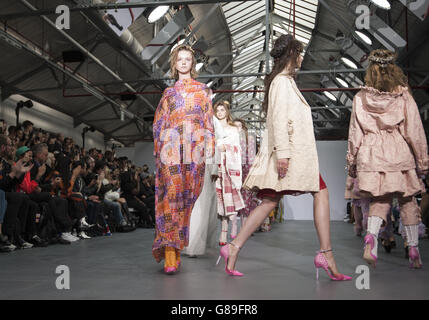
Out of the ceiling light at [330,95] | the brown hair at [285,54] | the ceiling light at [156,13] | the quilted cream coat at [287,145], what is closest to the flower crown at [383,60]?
the brown hair at [285,54]

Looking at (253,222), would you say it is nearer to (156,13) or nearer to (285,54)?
(285,54)

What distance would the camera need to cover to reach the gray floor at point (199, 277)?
204 cm

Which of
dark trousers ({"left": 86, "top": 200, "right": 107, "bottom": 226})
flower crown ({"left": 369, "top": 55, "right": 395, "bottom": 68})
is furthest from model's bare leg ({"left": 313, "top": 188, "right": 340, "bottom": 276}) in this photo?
dark trousers ({"left": 86, "top": 200, "right": 107, "bottom": 226})

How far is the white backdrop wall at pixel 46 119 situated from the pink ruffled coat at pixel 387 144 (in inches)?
368

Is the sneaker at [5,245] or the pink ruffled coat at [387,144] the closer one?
the pink ruffled coat at [387,144]

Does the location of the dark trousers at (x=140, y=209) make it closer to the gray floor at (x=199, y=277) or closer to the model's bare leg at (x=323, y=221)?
the gray floor at (x=199, y=277)

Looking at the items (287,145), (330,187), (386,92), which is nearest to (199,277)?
(287,145)

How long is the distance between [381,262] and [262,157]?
1320mm

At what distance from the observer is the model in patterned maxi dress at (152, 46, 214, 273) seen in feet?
9.16

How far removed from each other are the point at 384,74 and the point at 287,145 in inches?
42.2

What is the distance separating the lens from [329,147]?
11500mm

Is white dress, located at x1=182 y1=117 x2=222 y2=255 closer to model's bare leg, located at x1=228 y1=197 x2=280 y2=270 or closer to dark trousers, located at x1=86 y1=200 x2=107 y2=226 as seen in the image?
model's bare leg, located at x1=228 y1=197 x2=280 y2=270
